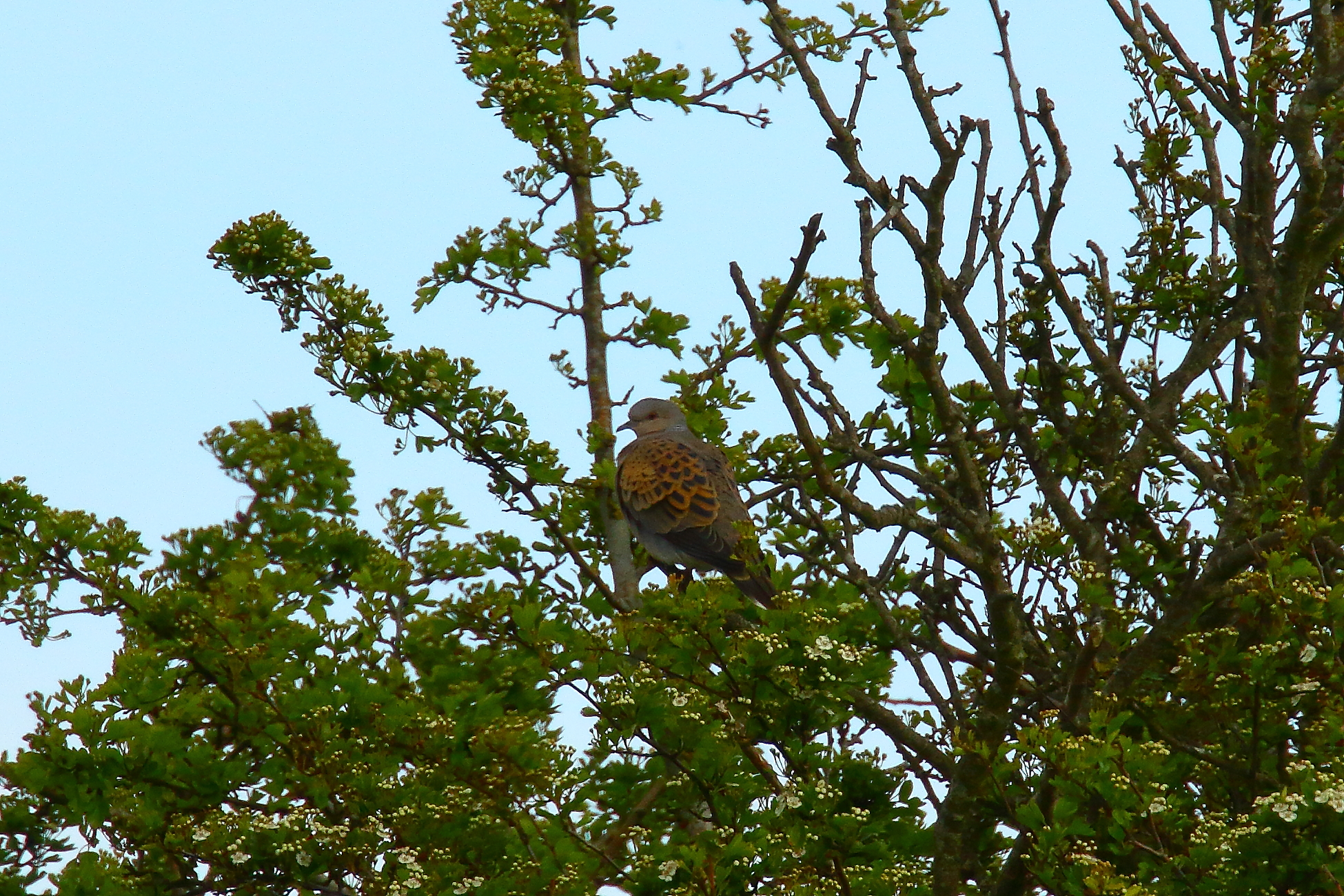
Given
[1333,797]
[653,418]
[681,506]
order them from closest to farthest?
[1333,797] → [681,506] → [653,418]

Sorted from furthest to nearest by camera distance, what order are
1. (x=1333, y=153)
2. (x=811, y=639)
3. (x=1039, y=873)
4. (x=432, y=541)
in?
1. (x=432, y=541)
2. (x=1333, y=153)
3. (x=811, y=639)
4. (x=1039, y=873)

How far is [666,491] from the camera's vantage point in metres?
9.44

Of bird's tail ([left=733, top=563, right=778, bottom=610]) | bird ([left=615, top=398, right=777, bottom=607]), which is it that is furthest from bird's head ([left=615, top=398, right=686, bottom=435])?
bird's tail ([left=733, top=563, right=778, bottom=610])

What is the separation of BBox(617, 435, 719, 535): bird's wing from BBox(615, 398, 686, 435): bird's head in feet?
2.84

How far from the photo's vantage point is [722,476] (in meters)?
9.94

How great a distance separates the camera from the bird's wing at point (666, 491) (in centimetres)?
938

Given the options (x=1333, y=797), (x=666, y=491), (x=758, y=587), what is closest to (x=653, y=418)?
(x=666, y=491)

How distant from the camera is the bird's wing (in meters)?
9.38

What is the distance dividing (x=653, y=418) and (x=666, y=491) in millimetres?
1853

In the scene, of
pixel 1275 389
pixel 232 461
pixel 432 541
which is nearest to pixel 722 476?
pixel 432 541

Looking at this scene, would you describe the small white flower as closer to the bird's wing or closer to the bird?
the bird

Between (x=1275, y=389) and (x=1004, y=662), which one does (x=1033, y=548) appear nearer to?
(x=1004, y=662)

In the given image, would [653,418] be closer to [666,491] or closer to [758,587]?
[666,491]

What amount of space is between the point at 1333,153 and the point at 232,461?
592 cm
